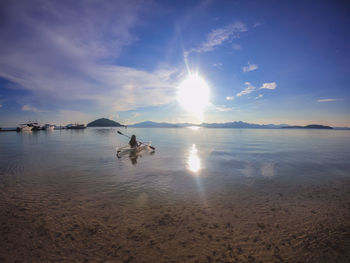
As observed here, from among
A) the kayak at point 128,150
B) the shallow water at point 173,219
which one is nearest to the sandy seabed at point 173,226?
the shallow water at point 173,219

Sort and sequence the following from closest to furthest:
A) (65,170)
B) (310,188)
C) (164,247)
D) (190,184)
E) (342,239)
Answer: (164,247), (342,239), (310,188), (190,184), (65,170)

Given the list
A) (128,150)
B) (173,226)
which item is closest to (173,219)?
(173,226)

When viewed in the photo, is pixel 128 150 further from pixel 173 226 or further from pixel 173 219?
pixel 173 226

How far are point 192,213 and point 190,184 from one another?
15.2 ft

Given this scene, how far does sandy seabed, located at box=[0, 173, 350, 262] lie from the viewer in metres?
5.69

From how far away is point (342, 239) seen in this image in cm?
654

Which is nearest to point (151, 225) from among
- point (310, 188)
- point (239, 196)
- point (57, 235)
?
point (57, 235)

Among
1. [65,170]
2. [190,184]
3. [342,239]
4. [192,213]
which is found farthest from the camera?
[65,170]

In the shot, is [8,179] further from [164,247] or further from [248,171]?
[248,171]

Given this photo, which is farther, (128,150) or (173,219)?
(128,150)

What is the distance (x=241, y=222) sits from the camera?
302 inches

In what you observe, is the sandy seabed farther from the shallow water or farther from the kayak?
the kayak

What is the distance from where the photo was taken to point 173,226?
7.34m

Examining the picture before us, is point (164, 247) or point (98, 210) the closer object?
point (164, 247)
